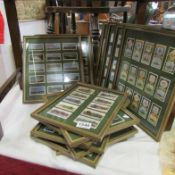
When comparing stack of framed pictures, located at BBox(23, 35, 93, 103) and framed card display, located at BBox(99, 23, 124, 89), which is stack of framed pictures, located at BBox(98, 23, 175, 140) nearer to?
framed card display, located at BBox(99, 23, 124, 89)

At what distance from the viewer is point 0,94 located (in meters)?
0.74

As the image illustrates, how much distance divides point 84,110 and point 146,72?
21 centimetres

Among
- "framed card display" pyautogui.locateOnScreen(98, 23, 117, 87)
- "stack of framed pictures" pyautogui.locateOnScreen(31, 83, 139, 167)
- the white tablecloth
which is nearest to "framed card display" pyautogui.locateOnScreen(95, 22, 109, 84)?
"framed card display" pyautogui.locateOnScreen(98, 23, 117, 87)

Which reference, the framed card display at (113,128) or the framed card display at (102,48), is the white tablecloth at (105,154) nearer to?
the framed card display at (113,128)

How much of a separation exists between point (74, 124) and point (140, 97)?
225 millimetres

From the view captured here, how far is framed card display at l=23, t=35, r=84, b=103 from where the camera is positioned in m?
0.76

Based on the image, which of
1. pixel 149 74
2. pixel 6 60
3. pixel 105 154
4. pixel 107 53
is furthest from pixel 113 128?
pixel 6 60

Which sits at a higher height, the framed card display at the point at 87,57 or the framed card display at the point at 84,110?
the framed card display at the point at 87,57

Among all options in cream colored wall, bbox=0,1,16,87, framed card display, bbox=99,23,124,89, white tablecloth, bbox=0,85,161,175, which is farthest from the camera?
cream colored wall, bbox=0,1,16,87

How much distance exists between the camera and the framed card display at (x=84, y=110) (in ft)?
1.73

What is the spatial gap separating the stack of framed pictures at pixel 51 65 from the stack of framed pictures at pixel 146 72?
0.13 meters

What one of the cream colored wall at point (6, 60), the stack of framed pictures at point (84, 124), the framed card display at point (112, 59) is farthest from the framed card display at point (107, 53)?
the cream colored wall at point (6, 60)

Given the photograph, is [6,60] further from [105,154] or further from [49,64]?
[105,154]

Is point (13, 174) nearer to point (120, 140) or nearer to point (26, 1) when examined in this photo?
point (120, 140)
